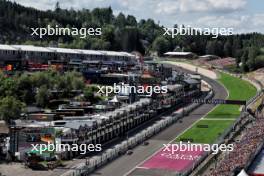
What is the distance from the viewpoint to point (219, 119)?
278 feet

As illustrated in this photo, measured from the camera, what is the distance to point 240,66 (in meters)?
160

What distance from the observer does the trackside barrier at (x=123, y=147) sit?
158ft

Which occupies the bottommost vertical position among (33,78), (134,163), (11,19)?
(134,163)

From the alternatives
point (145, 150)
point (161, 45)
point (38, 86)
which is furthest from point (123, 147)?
point (161, 45)

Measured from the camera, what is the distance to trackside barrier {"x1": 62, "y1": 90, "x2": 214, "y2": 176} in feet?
158

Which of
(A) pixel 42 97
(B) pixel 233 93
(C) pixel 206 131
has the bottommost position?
(C) pixel 206 131

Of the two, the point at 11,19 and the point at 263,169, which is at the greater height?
the point at 11,19

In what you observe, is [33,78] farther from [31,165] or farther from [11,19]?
[11,19]

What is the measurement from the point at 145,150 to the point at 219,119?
2803 centimetres

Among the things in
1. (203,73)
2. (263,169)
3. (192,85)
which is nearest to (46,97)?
(192,85)

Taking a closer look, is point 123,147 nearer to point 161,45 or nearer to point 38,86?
point 38,86

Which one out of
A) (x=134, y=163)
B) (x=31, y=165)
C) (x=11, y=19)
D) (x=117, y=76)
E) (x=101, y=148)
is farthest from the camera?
(x=11, y=19)

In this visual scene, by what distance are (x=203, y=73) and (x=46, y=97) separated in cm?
7487

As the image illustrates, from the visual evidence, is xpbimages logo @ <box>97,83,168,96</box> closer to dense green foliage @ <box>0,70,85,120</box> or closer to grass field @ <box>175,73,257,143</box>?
dense green foliage @ <box>0,70,85,120</box>
